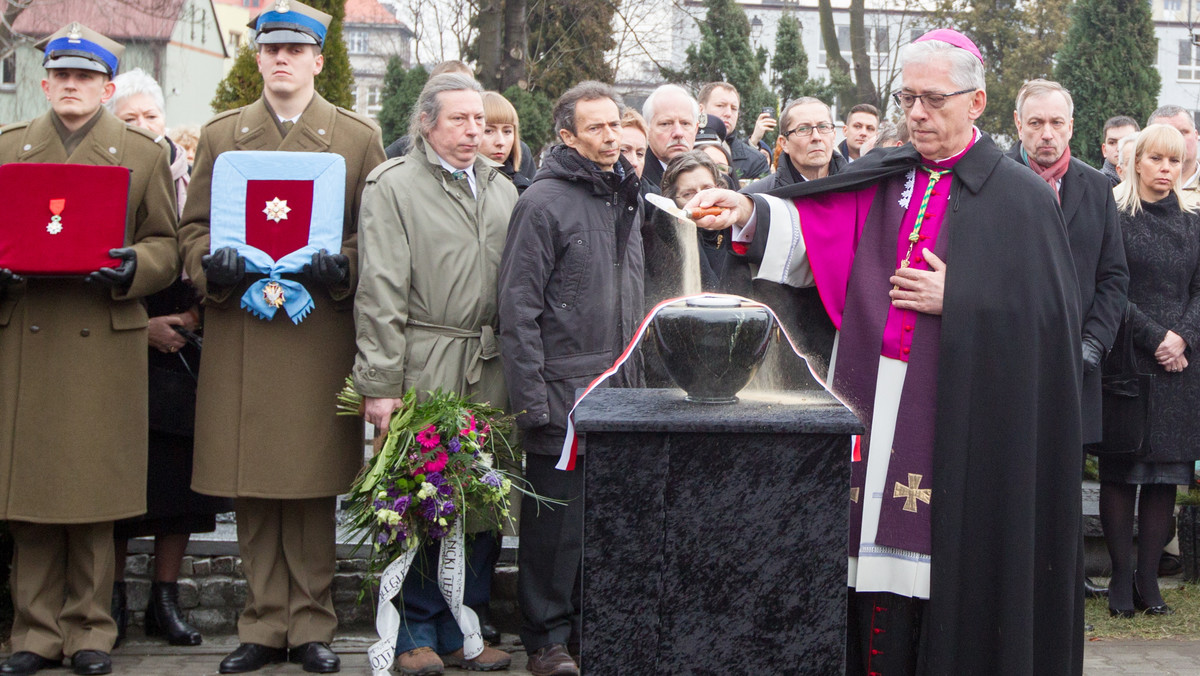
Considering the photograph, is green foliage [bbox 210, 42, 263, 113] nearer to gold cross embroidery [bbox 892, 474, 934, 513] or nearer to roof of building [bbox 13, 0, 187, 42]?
roof of building [bbox 13, 0, 187, 42]

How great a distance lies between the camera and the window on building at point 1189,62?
5256cm

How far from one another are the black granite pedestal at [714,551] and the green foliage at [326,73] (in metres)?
10.3

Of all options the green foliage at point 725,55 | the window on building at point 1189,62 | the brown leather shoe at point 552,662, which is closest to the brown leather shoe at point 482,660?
the brown leather shoe at point 552,662

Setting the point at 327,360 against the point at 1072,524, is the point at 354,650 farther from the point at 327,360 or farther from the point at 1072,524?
the point at 1072,524

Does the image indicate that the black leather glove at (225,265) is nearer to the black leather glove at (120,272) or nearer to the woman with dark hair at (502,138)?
the black leather glove at (120,272)

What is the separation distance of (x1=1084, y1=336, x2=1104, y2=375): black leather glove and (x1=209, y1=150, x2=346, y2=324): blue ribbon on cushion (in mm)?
3182

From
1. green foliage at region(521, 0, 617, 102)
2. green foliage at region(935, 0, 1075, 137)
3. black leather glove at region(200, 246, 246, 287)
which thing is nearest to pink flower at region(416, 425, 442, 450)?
black leather glove at region(200, 246, 246, 287)

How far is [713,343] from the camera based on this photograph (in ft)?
10.6

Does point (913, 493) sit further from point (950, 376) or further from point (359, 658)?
point (359, 658)

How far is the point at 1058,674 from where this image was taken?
12.2 feet

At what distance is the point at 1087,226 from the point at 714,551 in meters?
3.21

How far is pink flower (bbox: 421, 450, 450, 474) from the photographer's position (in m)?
4.54

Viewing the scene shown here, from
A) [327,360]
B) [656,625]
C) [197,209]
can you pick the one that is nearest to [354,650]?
[327,360]

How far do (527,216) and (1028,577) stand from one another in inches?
90.8
